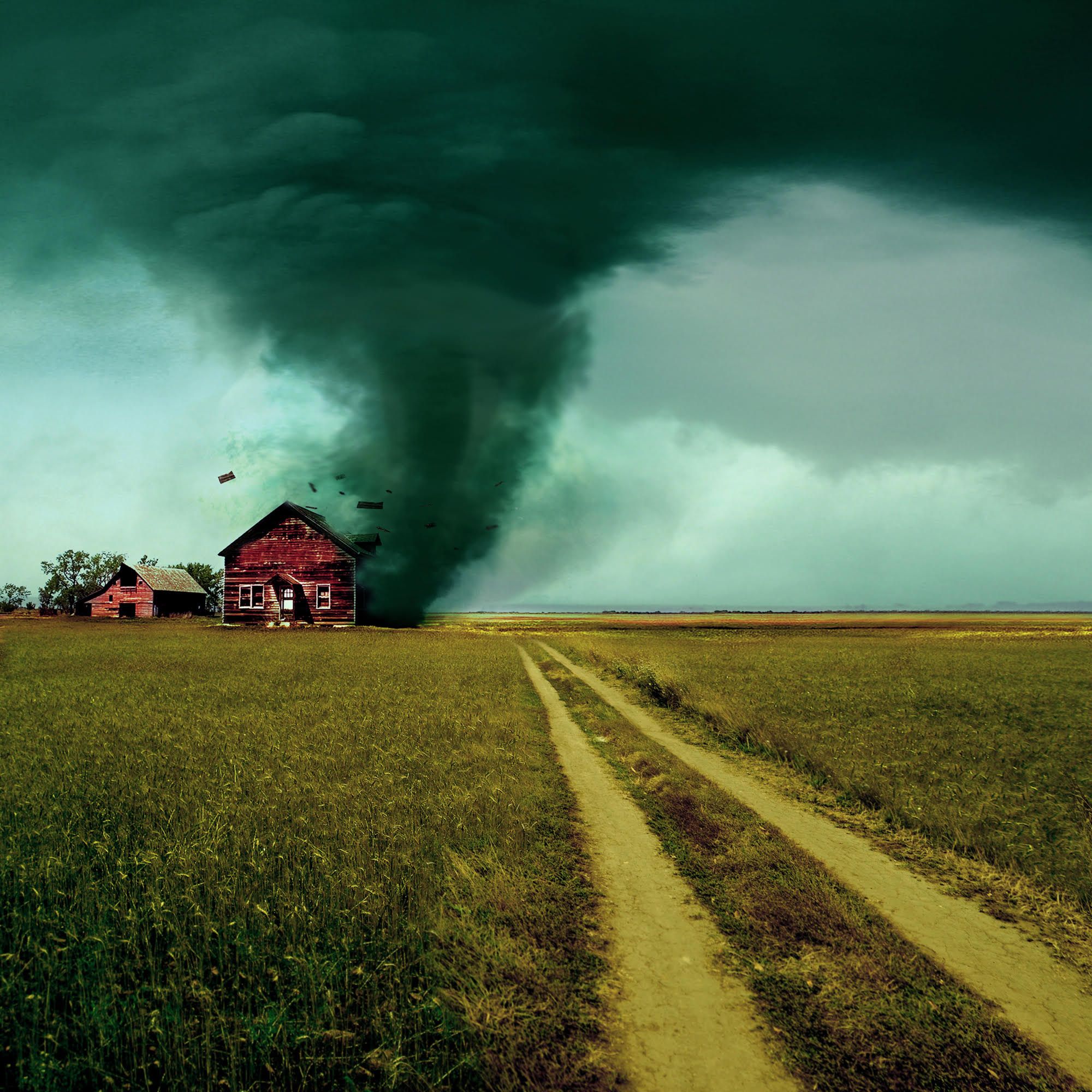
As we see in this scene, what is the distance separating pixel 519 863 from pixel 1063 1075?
5.15m

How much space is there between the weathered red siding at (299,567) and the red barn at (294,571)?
52mm

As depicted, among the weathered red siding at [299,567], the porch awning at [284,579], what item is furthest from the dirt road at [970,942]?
the porch awning at [284,579]

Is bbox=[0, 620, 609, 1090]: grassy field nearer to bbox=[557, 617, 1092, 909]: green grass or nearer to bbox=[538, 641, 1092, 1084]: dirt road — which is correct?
bbox=[538, 641, 1092, 1084]: dirt road

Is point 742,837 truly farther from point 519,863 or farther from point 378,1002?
point 378,1002

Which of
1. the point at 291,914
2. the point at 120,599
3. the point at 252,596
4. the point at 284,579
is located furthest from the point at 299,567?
the point at 291,914

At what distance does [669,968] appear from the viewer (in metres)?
5.61

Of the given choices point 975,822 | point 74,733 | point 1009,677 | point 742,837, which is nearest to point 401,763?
point 742,837

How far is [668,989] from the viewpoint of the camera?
527cm

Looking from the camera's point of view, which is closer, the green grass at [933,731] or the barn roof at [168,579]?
the green grass at [933,731]

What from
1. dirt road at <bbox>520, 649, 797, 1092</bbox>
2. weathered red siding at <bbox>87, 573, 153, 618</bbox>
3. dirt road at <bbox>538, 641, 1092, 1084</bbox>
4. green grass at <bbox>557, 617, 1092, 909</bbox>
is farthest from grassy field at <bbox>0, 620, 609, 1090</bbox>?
weathered red siding at <bbox>87, 573, 153, 618</bbox>

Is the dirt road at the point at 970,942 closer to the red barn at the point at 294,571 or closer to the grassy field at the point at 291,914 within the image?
the grassy field at the point at 291,914

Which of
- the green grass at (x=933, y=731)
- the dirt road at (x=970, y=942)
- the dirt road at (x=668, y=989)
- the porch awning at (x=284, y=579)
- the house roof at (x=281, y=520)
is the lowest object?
the green grass at (x=933, y=731)

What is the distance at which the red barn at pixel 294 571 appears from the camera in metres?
60.6

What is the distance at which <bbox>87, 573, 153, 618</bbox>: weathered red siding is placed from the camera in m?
84.1
